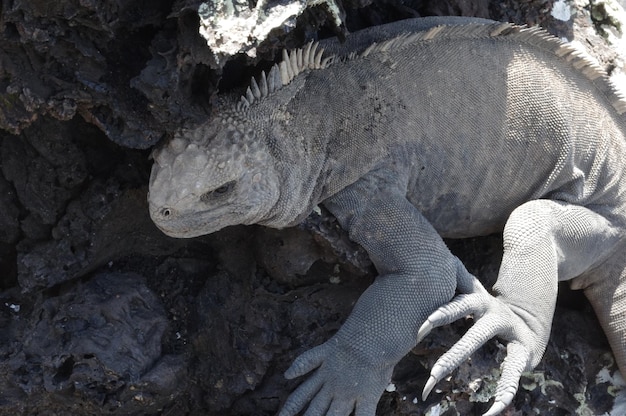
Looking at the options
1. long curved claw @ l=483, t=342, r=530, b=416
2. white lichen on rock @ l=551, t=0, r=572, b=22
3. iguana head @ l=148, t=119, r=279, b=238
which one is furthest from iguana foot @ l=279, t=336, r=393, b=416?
white lichen on rock @ l=551, t=0, r=572, b=22

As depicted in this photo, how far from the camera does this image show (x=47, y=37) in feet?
6.95

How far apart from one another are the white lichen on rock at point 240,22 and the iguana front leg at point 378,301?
825 mm

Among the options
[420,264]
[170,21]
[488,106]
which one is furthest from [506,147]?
[170,21]

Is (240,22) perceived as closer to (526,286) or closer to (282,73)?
(282,73)

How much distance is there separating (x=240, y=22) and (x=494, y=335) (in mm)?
1381

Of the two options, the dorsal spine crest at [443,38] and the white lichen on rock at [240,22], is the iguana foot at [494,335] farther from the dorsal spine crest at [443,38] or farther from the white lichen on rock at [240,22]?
the white lichen on rock at [240,22]

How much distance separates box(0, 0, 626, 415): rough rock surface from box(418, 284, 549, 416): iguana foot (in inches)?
3.8

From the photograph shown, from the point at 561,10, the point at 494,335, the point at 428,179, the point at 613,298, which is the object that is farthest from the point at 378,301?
the point at 561,10

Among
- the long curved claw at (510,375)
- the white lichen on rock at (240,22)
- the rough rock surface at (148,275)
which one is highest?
the white lichen on rock at (240,22)

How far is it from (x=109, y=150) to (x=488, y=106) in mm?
1383

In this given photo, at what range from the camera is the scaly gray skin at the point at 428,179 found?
2.57 metres

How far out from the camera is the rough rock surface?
2262mm

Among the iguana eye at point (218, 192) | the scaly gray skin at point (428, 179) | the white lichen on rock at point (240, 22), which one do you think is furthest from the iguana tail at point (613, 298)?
the white lichen on rock at point (240, 22)

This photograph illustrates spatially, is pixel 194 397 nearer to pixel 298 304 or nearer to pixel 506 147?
pixel 298 304
